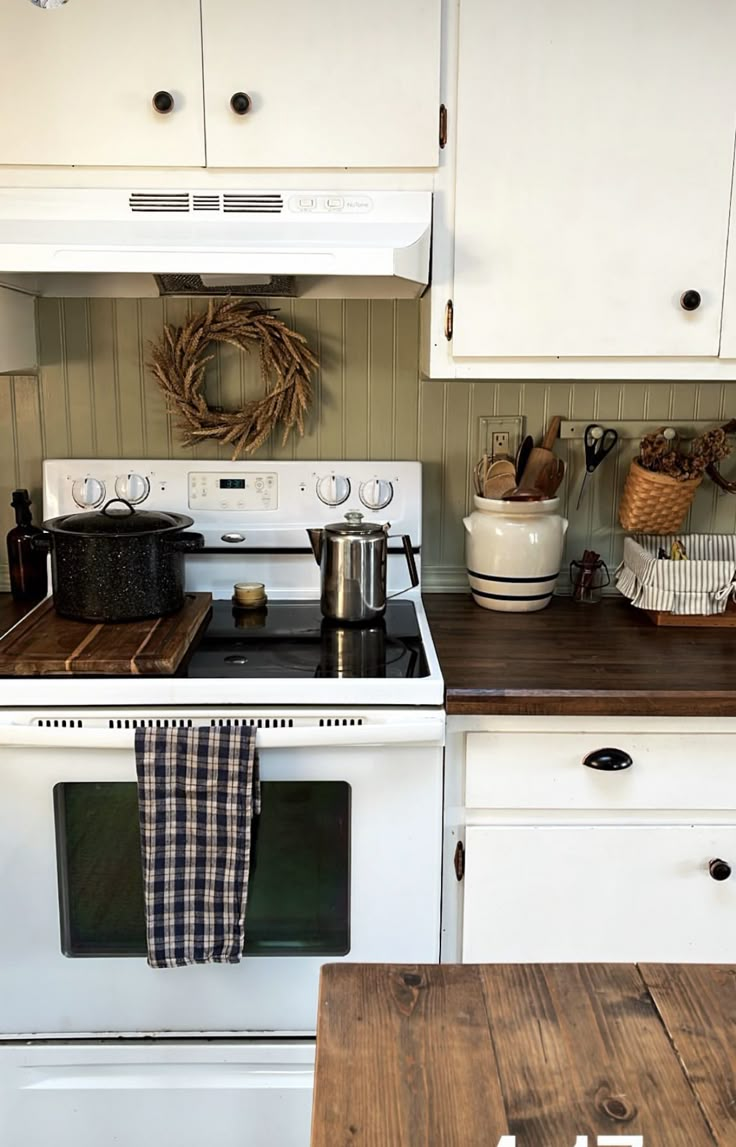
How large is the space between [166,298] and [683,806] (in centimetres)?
144

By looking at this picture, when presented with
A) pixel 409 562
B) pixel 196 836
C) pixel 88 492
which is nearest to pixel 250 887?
pixel 196 836

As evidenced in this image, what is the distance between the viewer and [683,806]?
1.75m

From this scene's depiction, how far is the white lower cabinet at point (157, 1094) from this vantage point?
5.85 feet

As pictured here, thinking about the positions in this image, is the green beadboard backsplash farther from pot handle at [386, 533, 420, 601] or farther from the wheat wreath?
pot handle at [386, 533, 420, 601]

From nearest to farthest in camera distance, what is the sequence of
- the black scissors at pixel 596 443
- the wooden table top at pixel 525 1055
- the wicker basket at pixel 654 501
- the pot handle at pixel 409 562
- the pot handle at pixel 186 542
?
the wooden table top at pixel 525 1055 < the pot handle at pixel 186 542 < the pot handle at pixel 409 562 < the wicker basket at pixel 654 501 < the black scissors at pixel 596 443

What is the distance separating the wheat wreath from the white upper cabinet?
36 cm

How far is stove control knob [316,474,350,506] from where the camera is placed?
85.7 inches

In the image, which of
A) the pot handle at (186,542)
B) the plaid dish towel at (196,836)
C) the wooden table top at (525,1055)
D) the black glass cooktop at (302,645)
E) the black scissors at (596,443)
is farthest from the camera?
the black scissors at (596,443)

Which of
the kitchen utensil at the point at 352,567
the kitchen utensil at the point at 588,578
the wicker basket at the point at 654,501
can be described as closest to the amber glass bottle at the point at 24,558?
the kitchen utensil at the point at 352,567

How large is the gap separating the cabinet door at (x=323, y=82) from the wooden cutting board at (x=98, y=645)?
0.83 metres

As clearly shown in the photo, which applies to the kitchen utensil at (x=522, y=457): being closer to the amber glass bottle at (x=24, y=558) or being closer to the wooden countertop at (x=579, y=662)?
the wooden countertop at (x=579, y=662)

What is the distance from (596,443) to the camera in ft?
7.35

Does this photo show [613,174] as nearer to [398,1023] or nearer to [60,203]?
[60,203]

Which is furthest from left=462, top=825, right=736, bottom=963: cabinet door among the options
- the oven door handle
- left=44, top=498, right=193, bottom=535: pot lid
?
left=44, top=498, right=193, bottom=535: pot lid
